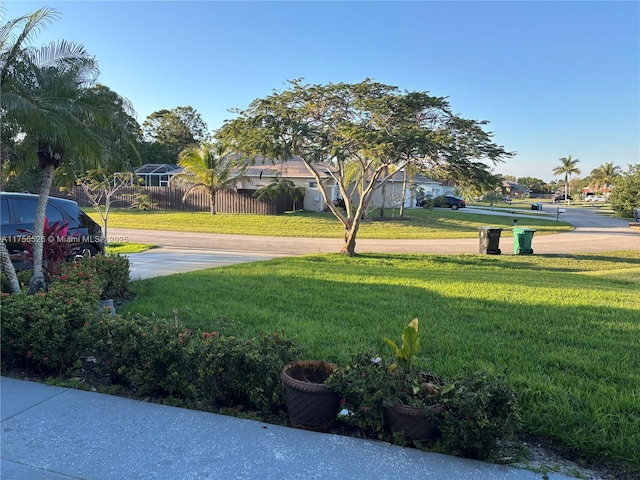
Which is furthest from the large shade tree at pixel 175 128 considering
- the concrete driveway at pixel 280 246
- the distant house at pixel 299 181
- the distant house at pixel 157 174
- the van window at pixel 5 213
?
the van window at pixel 5 213

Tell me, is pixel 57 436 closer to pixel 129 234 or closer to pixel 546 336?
pixel 546 336

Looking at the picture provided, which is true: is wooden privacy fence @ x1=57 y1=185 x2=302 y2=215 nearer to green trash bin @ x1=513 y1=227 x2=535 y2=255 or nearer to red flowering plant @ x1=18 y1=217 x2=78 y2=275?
green trash bin @ x1=513 y1=227 x2=535 y2=255

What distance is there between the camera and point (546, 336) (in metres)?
4.73

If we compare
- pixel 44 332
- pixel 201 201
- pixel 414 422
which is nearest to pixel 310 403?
pixel 414 422

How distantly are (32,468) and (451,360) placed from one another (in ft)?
10.6

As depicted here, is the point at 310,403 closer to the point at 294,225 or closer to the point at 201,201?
the point at 294,225

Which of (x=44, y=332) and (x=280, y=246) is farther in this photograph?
(x=280, y=246)

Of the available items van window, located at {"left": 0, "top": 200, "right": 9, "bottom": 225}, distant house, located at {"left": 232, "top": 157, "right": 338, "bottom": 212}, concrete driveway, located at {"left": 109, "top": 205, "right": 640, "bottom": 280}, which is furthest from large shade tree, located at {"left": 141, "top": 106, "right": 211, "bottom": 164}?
van window, located at {"left": 0, "top": 200, "right": 9, "bottom": 225}

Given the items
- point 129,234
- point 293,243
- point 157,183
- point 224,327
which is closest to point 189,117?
point 157,183

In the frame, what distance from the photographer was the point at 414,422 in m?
2.75

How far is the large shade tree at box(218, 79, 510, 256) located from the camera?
11555mm

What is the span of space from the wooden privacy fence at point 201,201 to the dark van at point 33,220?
1918 centimetres

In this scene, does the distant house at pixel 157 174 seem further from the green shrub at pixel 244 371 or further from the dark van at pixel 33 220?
the green shrub at pixel 244 371

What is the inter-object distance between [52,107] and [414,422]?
486 cm
